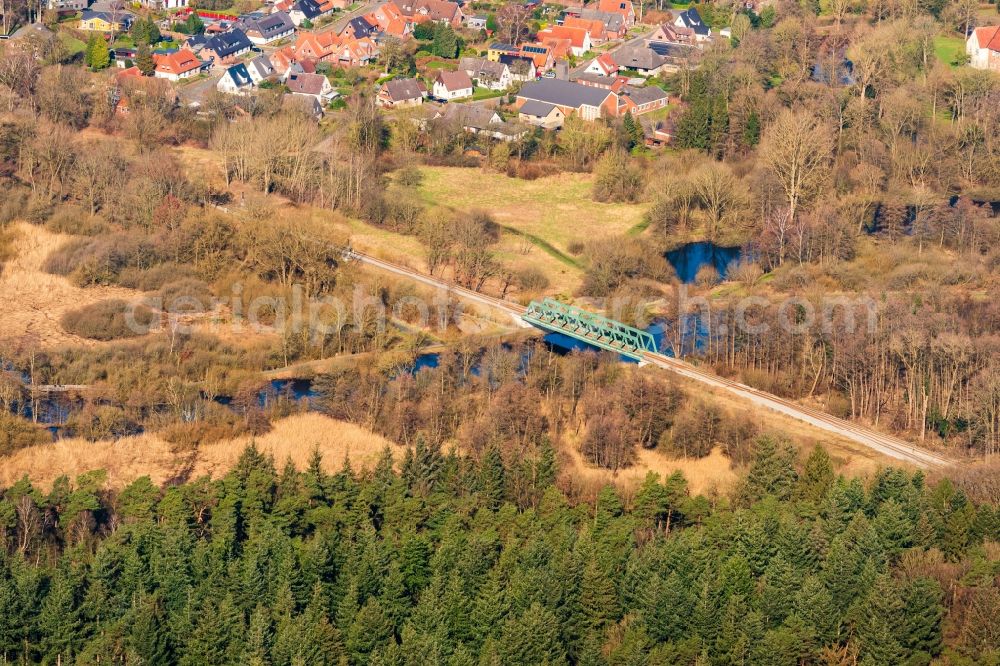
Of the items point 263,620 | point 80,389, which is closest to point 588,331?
point 80,389

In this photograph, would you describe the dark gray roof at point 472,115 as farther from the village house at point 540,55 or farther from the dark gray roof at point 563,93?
the village house at point 540,55

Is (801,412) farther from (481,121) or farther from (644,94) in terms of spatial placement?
(644,94)

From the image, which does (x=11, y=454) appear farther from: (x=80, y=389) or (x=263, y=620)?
(x=263, y=620)

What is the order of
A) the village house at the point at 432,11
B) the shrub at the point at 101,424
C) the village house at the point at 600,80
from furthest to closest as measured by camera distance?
the village house at the point at 432,11 → the village house at the point at 600,80 → the shrub at the point at 101,424

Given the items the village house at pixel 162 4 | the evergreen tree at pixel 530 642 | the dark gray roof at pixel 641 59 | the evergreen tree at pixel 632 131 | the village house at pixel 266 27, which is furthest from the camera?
the village house at pixel 162 4

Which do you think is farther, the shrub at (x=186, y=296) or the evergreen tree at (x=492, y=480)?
the shrub at (x=186, y=296)

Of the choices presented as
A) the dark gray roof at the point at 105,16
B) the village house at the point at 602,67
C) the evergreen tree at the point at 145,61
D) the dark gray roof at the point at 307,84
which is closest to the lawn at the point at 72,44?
the dark gray roof at the point at 105,16

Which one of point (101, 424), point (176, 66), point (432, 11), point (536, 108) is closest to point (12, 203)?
point (101, 424)
